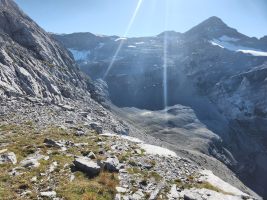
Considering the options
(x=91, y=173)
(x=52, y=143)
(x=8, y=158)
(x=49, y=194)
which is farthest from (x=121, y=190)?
(x=52, y=143)

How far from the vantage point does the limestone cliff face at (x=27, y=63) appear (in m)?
86.9

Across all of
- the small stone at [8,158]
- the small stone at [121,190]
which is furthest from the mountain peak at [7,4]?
the small stone at [121,190]

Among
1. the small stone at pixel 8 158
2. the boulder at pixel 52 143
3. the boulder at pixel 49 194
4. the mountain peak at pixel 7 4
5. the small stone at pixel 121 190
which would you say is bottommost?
the boulder at pixel 52 143

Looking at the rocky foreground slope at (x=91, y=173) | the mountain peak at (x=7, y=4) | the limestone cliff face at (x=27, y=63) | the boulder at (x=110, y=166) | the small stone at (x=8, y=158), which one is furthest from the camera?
the mountain peak at (x=7, y=4)

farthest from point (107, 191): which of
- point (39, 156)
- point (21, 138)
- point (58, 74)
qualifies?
point (58, 74)

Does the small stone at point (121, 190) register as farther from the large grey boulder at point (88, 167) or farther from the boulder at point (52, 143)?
the boulder at point (52, 143)

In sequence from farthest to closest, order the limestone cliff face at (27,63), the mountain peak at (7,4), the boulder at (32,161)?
the mountain peak at (7,4), the limestone cliff face at (27,63), the boulder at (32,161)

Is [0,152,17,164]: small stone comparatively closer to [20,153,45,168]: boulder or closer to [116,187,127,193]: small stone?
[20,153,45,168]: boulder

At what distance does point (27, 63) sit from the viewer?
351ft

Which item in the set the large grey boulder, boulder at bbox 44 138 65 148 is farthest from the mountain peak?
the large grey boulder

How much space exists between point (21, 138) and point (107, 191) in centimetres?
1838

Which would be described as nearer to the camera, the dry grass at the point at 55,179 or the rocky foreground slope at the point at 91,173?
the dry grass at the point at 55,179

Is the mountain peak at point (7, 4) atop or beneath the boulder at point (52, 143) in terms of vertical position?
atop

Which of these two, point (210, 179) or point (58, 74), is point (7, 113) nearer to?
point (210, 179)
